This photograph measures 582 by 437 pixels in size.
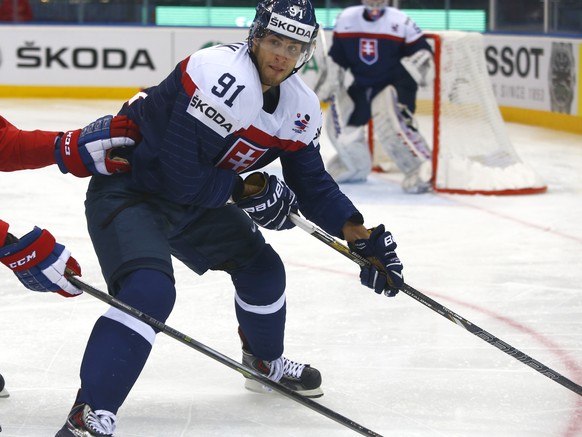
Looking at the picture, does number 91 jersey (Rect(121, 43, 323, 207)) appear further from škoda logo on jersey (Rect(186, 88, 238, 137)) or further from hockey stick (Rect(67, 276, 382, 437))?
hockey stick (Rect(67, 276, 382, 437))

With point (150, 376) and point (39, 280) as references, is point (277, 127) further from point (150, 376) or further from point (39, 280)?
point (150, 376)

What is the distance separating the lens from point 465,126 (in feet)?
19.6

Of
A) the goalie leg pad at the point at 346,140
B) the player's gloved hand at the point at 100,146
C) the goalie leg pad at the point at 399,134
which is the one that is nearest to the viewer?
the player's gloved hand at the point at 100,146

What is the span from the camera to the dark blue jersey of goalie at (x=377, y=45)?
5.96 m

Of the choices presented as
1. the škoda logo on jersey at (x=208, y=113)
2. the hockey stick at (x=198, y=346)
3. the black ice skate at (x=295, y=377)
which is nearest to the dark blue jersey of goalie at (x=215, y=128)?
the škoda logo on jersey at (x=208, y=113)

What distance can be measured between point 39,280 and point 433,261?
91.7 inches

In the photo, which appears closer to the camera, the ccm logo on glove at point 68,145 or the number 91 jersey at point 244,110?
the number 91 jersey at point 244,110

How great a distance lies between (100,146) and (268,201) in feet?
1.24

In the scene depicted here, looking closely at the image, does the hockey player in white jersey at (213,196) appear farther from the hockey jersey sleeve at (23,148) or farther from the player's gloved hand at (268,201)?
the hockey jersey sleeve at (23,148)

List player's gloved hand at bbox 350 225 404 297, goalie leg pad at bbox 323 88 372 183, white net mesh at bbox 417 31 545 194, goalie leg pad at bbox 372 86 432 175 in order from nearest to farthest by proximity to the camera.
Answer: player's gloved hand at bbox 350 225 404 297 → white net mesh at bbox 417 31 545 194 → goalie leg pad at bbox 372 86 432 175 → goalie leg pad at bbox 323 88 372 183

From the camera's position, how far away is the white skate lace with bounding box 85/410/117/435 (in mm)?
2227

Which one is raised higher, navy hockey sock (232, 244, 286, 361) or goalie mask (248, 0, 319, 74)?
goalie mask (248, 0, 319, 74)

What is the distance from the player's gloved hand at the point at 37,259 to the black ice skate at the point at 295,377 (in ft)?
2.35

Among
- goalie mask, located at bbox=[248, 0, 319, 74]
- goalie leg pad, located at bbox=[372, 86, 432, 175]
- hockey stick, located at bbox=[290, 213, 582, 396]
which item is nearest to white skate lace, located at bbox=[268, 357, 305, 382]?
hockey stick, located at bbox=[290, 213, 582, 396]
